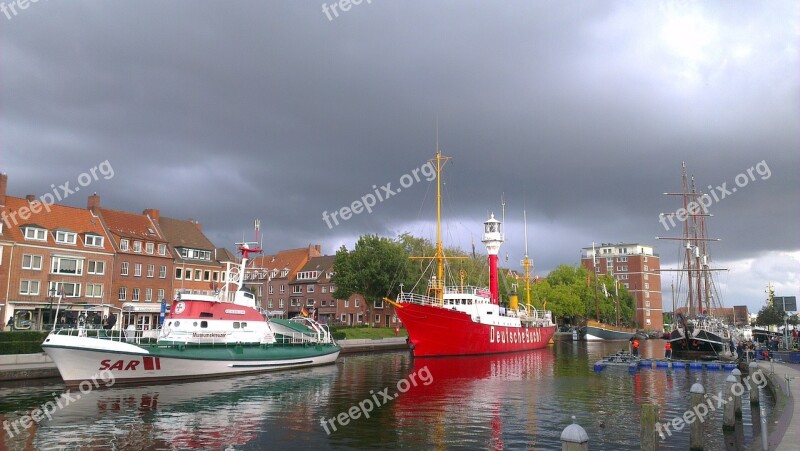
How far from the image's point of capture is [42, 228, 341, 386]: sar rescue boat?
30125mm

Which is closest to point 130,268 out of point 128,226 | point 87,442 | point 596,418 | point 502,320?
point 128,226

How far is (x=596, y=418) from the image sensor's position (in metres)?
22.3

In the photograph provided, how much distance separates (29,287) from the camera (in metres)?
55.4

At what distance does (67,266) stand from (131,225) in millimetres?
11424

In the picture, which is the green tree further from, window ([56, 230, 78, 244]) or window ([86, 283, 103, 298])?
window ([56, 230, 78, 244])

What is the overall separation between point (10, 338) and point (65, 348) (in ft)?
29.9

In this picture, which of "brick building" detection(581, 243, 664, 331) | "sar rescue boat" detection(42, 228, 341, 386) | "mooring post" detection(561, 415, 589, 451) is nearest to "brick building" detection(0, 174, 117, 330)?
"sar rescue boat" detection(42, 228, 341, 386)

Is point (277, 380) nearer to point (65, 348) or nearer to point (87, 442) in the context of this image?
point (65, 348)

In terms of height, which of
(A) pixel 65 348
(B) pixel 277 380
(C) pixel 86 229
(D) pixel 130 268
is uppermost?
(C) pixel 86 229

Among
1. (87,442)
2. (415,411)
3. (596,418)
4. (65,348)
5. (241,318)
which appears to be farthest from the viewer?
(241,318)

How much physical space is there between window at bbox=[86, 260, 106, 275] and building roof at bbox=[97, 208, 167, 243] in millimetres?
4372
